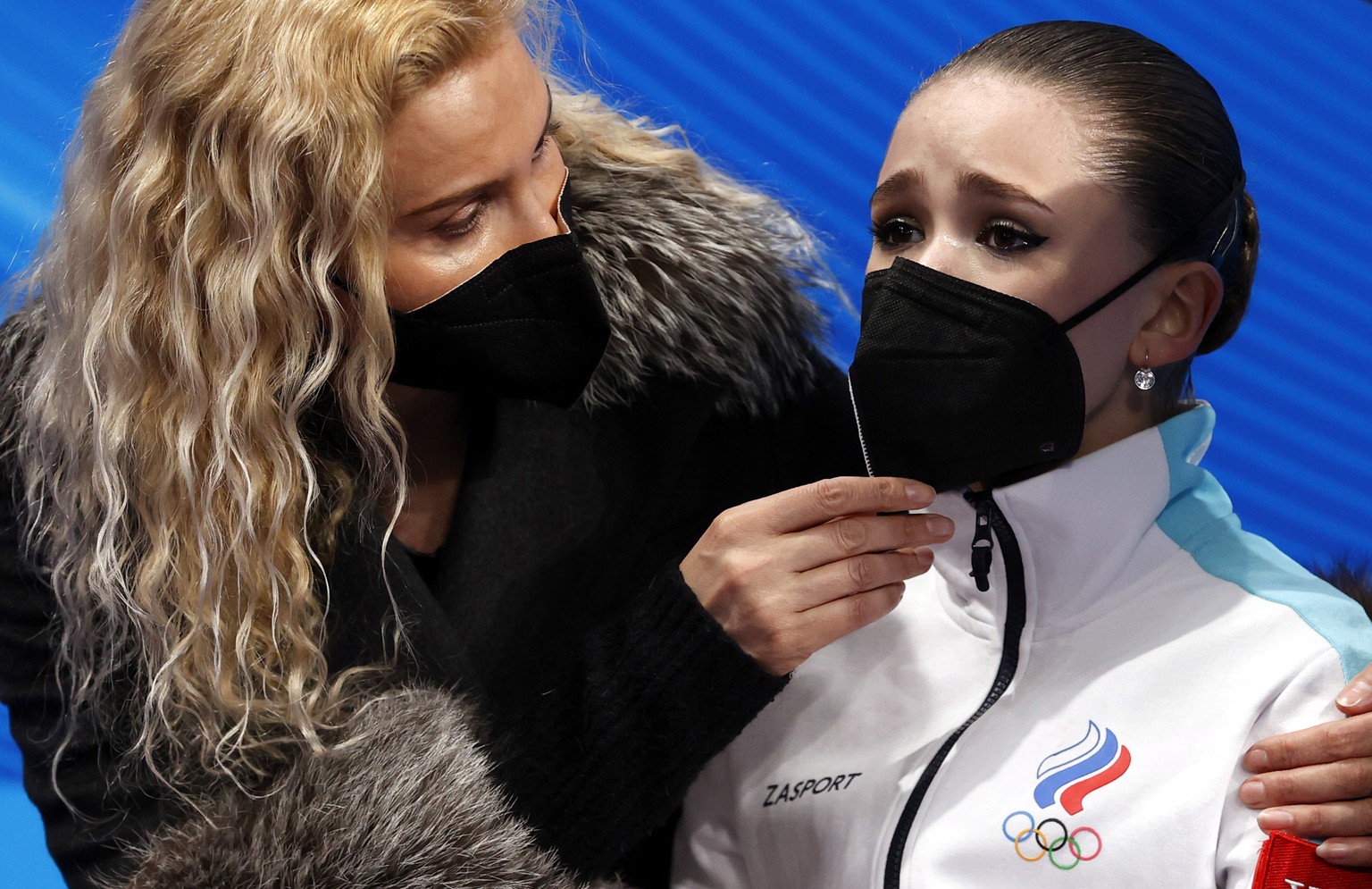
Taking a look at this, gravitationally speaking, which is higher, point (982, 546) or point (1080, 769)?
point (982, 546)

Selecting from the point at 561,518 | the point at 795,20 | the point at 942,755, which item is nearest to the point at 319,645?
the point at 561,518

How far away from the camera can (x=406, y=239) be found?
1.35 meters

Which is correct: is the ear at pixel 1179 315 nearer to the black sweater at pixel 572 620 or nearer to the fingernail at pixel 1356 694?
the fingernail at pixel 1356 694

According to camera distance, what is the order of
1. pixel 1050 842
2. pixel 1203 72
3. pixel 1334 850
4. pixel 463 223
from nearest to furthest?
pixel 1334 850
pixel 1050 842
pixel 463 223
pixel 1203 72

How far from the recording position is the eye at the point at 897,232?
1224 mm

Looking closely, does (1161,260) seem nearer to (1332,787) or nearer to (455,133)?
(1332,787)

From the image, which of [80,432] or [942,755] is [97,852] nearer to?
[80,432]

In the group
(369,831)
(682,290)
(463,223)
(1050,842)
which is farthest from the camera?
(682,290)

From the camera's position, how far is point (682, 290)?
1.54 meters

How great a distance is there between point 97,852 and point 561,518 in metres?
0.64

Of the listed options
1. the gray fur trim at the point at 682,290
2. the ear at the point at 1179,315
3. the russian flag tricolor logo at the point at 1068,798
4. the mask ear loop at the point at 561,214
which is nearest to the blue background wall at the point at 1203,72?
the gray fur trim at the point at 682,290

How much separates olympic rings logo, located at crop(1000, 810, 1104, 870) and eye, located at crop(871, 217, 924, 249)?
0.54m

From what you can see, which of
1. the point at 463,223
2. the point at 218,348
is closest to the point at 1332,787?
the point at 463,223

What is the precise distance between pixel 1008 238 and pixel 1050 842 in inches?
21.1
